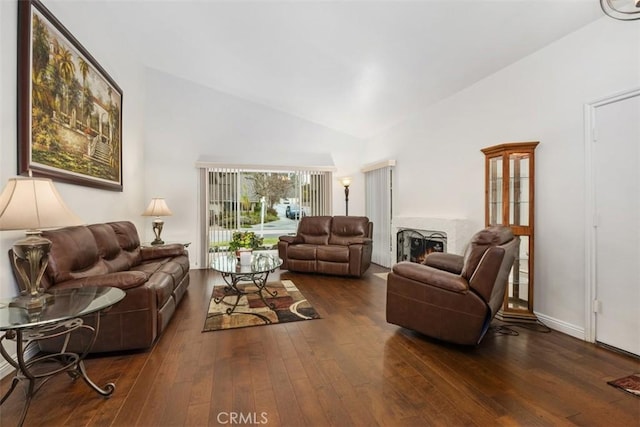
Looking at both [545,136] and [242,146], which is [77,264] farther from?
[545,136]

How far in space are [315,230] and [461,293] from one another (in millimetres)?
3419

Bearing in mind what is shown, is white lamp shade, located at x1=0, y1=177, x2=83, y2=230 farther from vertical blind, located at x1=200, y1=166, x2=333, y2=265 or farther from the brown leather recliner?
vertical blind, located at x1=200, y1=166, x2=333, y2=265

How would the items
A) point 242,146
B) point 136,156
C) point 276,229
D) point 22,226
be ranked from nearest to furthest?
point 22,226 → point 136,156 → point 242,146 → point 276,229

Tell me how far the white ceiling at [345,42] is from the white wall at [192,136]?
0.40 m

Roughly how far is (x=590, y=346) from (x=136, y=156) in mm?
6170

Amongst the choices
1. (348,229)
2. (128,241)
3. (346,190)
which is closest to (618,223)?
(348,229)

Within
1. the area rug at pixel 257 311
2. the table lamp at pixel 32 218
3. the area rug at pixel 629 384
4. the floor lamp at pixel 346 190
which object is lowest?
the area rug at pixel 629 384

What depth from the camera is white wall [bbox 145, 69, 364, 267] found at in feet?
17.2

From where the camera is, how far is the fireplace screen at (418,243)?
410 cm

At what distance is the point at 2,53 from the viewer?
1.96m

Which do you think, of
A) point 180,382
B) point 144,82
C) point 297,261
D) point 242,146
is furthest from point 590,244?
point 144,82

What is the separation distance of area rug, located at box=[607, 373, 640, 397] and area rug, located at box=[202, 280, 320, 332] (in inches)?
88.4

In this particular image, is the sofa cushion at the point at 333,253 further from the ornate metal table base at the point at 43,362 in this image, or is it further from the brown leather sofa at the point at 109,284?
the ornate metal table base at the point at 43,362

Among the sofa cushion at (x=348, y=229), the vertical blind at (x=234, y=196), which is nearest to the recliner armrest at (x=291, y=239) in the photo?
the sofa cushion at (x=348, y=229)
